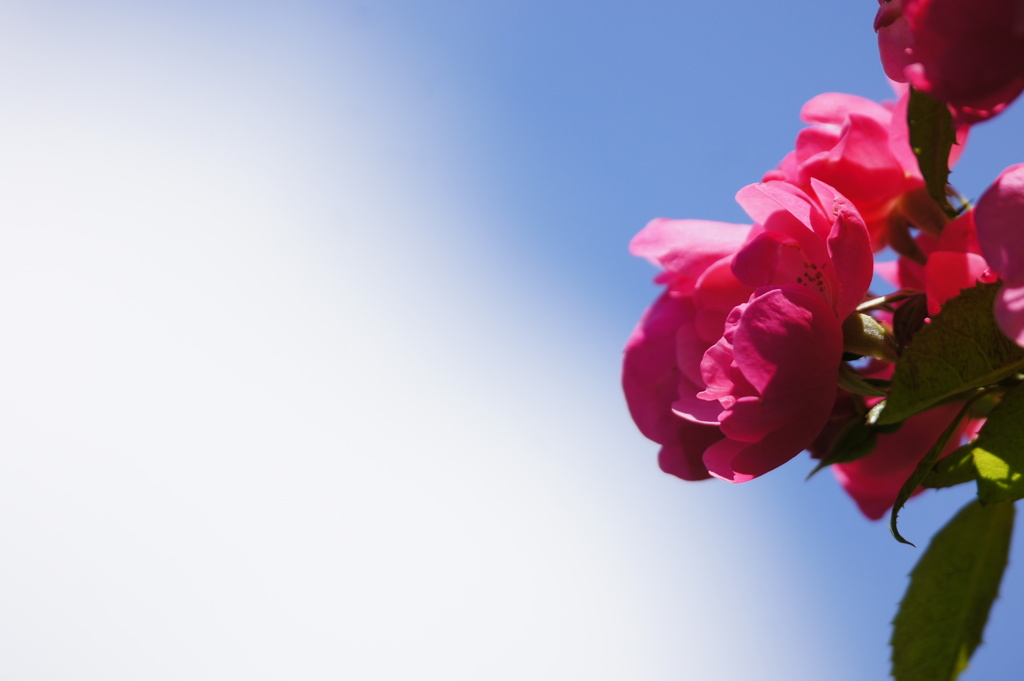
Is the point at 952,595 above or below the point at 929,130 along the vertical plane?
below

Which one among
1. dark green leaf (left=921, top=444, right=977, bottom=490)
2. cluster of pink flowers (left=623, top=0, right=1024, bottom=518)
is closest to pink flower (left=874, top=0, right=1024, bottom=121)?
cluster of pink flowers (left=623, top=0, right=1024, bottom=518)

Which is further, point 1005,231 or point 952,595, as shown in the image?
point 952,595

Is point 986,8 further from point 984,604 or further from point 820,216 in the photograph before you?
point 984,604

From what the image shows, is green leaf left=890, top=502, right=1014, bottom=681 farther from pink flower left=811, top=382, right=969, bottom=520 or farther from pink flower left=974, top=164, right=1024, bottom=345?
pink flower left=974, top=164, right=1024, bottom=345

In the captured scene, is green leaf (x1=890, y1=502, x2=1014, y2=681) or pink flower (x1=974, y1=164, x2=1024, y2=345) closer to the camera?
pink flower (x1=974, y1=164, x2=1024, y2=345)

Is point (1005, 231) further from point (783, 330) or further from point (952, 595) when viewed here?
point (952, 595)

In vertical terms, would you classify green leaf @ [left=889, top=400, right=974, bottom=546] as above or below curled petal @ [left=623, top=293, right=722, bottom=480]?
below

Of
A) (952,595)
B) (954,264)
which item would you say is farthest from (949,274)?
(952,595)

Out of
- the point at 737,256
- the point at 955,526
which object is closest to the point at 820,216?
the point at 737,256
